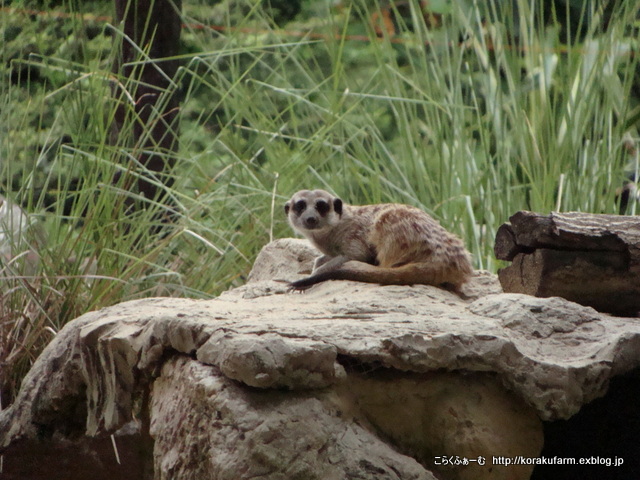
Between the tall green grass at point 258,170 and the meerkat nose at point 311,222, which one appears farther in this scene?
the meerkat nose at point 311,222

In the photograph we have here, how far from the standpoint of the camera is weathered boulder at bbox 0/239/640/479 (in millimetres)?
1680

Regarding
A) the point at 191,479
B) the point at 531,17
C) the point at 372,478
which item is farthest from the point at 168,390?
the point at 531,17

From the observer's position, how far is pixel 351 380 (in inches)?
72.1

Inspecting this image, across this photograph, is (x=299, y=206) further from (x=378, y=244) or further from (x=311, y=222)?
(x=378, y=244)

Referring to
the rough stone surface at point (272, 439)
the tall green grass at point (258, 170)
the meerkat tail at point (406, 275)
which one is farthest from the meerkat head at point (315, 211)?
the rough stone surface at point (272, 439)

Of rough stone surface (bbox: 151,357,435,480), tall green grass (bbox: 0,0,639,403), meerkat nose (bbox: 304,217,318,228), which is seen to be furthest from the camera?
meerkat nose (bbox: 304,217,318,228)

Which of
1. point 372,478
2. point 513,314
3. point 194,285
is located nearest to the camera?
Answer: point 372,478

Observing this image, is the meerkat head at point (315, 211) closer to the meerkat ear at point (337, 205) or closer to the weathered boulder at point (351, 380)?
the meerkat ear at point (337, 205)

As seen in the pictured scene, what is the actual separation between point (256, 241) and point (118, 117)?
86 centimetres

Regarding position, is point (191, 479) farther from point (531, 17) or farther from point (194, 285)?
point (531, 17)

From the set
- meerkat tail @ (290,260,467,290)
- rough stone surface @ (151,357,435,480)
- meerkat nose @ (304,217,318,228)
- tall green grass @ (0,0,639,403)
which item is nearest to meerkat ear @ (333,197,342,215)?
meerkat nose @ (304,217,318,228)

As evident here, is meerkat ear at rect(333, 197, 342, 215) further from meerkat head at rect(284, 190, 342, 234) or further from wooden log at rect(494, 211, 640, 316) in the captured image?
wooden log at rect(494, 211, 640, 316)

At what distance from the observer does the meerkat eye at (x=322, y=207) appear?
10.7 ft

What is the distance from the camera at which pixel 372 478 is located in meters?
1.68
